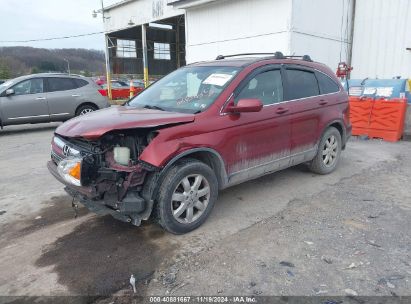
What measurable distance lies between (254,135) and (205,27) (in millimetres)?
9571

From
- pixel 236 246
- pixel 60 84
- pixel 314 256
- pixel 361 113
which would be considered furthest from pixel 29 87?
pixel 314 256

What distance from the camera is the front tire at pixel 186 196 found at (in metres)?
3.28

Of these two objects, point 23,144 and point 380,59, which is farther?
point 380,59

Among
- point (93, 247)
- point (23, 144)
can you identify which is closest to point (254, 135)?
point (93, 247)

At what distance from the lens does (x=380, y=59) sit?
11344 mm

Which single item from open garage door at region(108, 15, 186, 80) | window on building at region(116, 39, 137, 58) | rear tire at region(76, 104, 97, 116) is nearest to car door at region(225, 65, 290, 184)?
rear tire at region(76, 104, 97, 116)

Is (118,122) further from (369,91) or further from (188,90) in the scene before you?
(369,91)

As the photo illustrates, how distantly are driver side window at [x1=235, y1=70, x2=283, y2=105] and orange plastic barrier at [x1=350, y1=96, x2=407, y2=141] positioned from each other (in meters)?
4.87

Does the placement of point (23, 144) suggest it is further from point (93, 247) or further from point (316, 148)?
point (316, 148)

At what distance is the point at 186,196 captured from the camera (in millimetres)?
3467

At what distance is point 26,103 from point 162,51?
23418 millimetres

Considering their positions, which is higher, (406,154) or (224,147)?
(224,147)

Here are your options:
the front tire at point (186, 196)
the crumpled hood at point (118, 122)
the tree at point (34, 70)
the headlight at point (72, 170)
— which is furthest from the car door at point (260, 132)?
the tree at point (34, 70)

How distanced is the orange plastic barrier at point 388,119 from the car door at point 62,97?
834 cm
